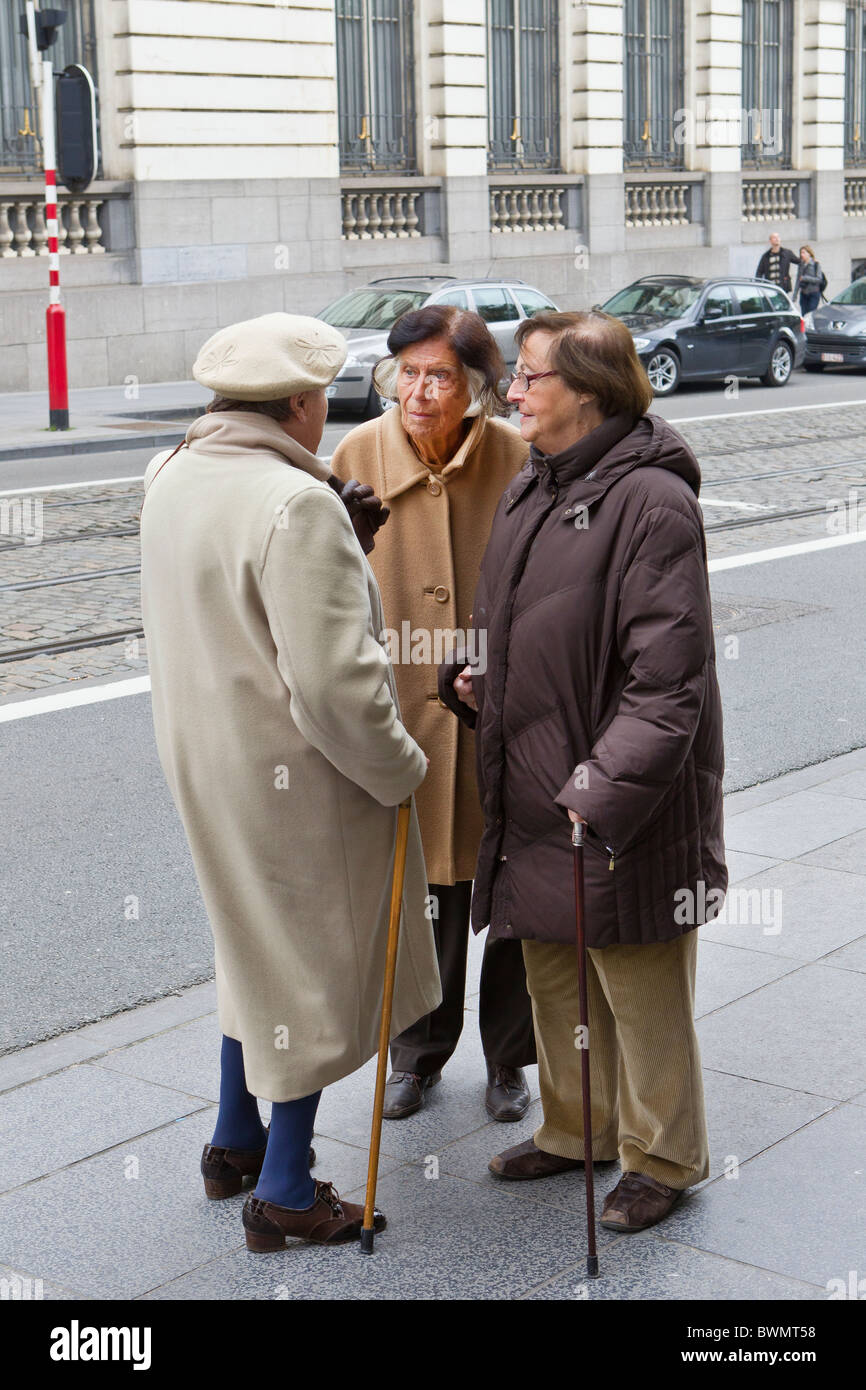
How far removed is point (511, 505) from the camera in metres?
3.71

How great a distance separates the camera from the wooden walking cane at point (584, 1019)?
11.0 ft

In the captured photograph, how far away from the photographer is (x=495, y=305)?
69.4 feet

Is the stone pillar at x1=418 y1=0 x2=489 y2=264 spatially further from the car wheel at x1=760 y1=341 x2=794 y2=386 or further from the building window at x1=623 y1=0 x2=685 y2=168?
the car wheel at x1=760 y1=341 x2=794 y2=386

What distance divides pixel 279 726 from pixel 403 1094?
1261 millimetres

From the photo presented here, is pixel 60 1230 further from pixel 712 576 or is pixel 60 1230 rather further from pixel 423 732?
pixel 712 576

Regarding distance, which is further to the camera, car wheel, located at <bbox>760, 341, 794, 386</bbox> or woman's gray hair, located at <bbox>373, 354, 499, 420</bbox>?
car wheel, located at <bbox>760, 341, 794, 386</bbox>

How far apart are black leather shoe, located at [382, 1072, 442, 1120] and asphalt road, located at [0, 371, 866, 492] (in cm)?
967

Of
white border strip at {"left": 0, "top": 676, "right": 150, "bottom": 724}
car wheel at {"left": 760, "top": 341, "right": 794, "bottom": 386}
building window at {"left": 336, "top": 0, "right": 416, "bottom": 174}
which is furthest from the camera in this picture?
building window at {"left": 336, "top": 0, "right": 416, "bottom": 174}

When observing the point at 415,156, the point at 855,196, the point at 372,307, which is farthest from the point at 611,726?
the point at 855,196

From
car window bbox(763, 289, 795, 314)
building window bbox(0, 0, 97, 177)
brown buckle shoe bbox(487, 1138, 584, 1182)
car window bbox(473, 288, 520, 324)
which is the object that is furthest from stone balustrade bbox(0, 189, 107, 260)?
brown buckle shoe bbox(487, 1138, 584, 1182)

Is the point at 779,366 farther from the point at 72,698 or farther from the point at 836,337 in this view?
the point at 72,698

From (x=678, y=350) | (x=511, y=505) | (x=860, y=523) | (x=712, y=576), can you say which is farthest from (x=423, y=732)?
(x=678, y=350)

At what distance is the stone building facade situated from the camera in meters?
22.6

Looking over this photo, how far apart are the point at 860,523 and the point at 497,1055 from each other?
944cm
